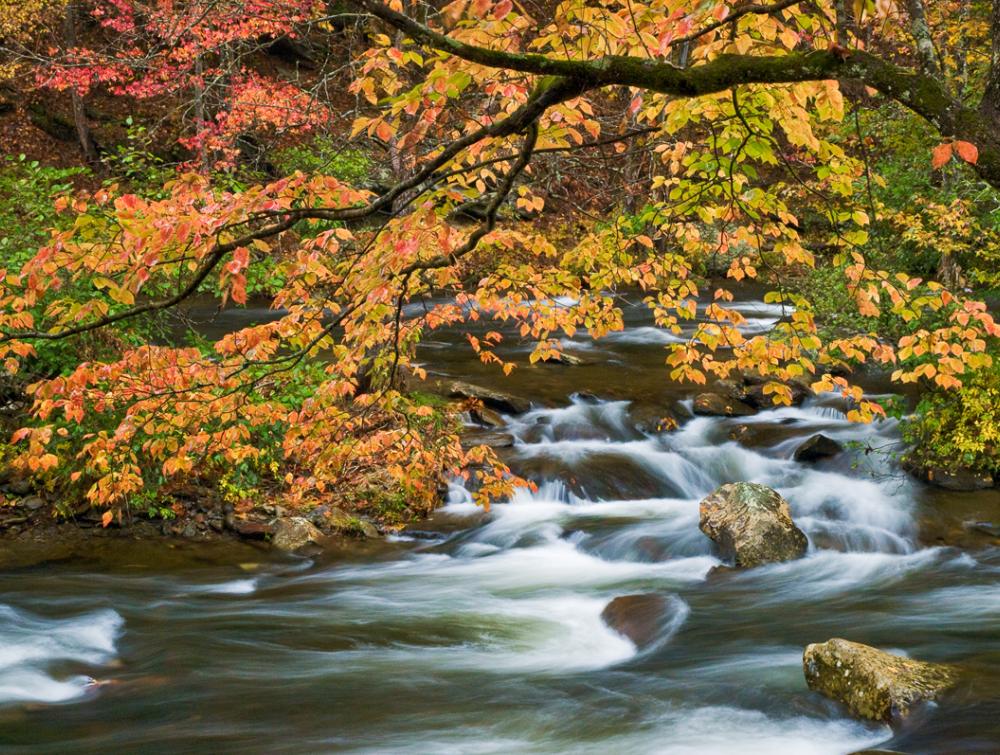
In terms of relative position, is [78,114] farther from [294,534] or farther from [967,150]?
[967,150]

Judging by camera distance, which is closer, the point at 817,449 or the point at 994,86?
the point at 994,86

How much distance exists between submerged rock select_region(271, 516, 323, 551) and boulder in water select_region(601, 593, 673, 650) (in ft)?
10.4

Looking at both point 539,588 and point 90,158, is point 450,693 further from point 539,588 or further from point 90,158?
point 90,158

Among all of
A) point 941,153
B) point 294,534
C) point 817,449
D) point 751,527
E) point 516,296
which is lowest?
point 751,527

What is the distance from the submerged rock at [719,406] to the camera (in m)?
13.0

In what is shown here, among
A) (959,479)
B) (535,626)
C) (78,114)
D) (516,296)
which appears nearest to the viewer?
(516,296)

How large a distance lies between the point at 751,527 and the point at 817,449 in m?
3.22

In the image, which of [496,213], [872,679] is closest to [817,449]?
[872,679]

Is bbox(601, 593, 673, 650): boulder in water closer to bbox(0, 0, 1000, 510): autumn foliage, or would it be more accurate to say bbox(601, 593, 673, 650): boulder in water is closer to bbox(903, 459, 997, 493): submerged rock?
bbox(0, 0, 1000, 510): autumn foliage

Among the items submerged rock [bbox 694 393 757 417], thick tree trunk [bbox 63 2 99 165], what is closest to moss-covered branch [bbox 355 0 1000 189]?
submerged rock [bbox 694 393 757 417]

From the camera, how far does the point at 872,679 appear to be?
16.4 feet

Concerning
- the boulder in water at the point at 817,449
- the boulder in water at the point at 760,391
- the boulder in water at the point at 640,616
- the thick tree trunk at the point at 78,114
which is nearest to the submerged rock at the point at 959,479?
the boulder in water at the point at 817,449

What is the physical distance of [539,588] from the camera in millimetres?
8352

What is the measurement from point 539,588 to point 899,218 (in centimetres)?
759
